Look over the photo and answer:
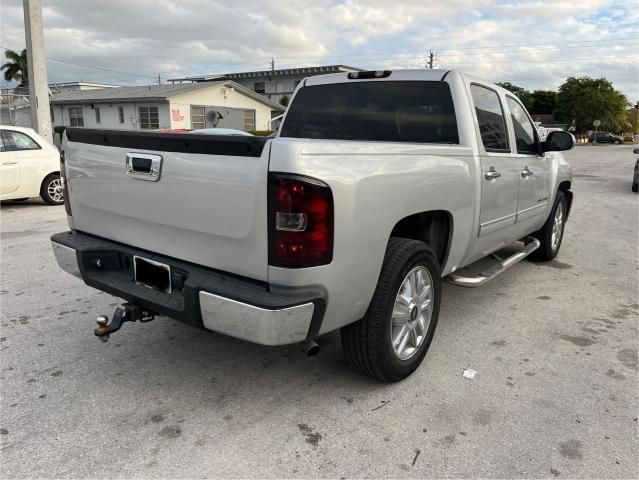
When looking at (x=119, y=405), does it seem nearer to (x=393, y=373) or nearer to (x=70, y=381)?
(x=70, y=381)

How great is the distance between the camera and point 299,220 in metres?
2.28

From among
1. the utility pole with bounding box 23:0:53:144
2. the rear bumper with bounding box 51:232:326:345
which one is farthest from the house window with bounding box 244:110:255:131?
the rear bumper with bounding box 51:232:326:345

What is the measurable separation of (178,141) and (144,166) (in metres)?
0.30

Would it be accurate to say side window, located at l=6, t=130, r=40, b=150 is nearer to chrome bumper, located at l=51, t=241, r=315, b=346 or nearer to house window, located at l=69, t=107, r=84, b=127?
chrome bumper, located at l=51, t=241, r=315, b=346

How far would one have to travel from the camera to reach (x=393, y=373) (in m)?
2.99

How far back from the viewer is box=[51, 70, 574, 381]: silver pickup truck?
2.31m

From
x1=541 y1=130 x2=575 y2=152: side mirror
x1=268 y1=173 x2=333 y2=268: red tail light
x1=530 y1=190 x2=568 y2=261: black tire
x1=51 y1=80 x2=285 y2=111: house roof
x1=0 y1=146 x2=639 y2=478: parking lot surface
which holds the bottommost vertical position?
x1=0 y1=146 x2=639 y2=478: parking lot surface

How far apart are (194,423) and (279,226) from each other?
3.85 feet

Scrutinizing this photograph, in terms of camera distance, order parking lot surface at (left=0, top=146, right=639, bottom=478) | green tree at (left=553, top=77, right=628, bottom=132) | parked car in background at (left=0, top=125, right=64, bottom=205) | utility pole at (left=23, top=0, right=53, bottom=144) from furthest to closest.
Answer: green tree at (left=553, top=77, right=628, bottom=132) → utility pole at (left=23, top=0, right=53, bottom=144) → parked car in background at (left=0, top=125, right=64, bottom=205) → parking lot surface at (left=0, top=146, right=639, bottom=478)

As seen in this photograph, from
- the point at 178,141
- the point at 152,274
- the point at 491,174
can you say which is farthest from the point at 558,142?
the point at 152,274

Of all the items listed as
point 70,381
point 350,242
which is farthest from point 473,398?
point 70,381

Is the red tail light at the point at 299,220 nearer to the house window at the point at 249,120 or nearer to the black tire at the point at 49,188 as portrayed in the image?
the black tire at the point at 49,188

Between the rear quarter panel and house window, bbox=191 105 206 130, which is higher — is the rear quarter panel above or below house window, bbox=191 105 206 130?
below

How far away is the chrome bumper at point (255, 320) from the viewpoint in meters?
2.28
